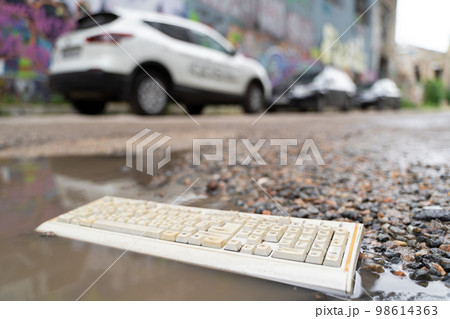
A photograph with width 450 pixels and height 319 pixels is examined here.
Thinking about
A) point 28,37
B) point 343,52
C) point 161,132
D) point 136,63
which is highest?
point 343,52

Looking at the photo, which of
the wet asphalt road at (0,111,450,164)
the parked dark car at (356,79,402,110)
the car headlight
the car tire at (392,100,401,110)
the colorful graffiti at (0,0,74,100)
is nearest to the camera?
the wet asphalt road at (0,111,450,164)

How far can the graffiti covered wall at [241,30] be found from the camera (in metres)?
7.56

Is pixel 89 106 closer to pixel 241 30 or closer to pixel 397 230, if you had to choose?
pixel 397 230

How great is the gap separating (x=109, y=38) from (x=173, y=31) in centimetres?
130

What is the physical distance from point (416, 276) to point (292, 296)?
15.8 inches

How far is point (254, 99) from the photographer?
26.4ft

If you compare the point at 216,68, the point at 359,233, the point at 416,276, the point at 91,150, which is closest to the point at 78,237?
the point at 359,233

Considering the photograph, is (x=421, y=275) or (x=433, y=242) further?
(x=433, y=242)

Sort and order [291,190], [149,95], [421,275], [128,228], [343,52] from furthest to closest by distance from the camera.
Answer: [343,52], [149,95], [291,190], [128,228], [421,275]

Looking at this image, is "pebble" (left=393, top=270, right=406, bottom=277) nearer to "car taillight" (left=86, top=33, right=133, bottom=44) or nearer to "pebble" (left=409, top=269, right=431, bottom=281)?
"pebble" (left=409, top=269, right=431, bottom=281)

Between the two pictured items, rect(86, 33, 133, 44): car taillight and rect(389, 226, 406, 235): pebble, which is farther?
rect(86, 33, 133, 44): car taillight

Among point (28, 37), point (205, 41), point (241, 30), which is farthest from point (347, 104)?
point (28, 37)

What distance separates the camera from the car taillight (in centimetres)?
507

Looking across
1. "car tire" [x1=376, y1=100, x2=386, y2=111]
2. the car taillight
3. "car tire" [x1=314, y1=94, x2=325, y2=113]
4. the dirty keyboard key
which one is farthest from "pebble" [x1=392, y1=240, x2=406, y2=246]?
"car tire" [x1=376, y1=100, x2=386, y2=111]
